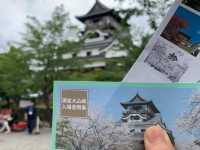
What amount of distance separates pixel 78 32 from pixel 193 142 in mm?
9905

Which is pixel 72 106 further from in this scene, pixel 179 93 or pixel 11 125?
pixel 11 125

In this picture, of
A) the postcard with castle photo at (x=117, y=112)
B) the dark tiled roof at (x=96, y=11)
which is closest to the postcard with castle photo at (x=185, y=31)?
the postcard with castle photo at (x=117, y=112)

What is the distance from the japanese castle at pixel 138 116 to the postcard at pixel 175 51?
7 cm

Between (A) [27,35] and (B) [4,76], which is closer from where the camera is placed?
(A) [27,35]

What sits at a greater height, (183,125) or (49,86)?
(49,86)

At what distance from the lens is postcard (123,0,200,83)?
81 centimetres

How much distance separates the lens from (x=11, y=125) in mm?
9938

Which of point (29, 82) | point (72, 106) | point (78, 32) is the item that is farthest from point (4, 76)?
point (72, 106)

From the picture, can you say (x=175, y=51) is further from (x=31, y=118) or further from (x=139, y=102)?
(x=31, y=118)

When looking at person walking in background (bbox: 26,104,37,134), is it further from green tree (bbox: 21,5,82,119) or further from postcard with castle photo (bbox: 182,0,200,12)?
postcard with castle photo (bbox: 182,0,200,12)

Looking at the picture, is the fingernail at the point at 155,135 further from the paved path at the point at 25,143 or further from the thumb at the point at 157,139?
the paved path at the point at 25,143

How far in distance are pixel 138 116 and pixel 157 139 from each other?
0.23ft

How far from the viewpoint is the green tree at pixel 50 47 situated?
386 inches

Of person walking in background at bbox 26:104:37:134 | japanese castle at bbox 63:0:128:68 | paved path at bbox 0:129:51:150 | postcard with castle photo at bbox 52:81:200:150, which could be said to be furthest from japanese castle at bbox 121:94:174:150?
japanese castle at bbox 63:0:128:68
